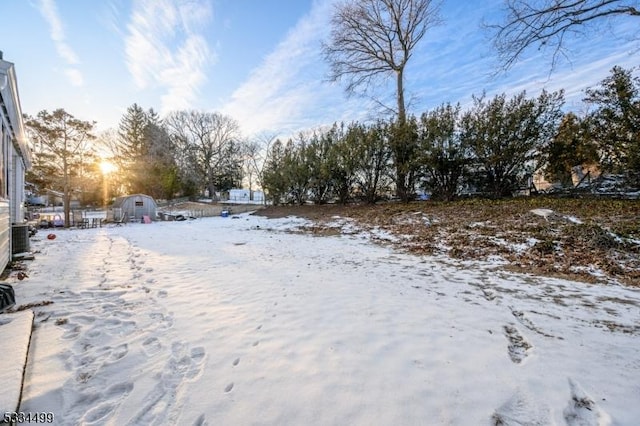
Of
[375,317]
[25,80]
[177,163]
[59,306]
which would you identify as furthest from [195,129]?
[375,317]

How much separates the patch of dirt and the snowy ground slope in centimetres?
94

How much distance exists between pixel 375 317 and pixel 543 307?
202cm

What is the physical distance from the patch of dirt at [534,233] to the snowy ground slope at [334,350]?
0.94 m

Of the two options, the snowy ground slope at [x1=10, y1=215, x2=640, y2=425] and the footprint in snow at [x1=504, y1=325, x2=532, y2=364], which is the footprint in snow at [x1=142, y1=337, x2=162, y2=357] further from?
the footprint in snow at [x1=504, y1=325, x2=532, y2=364]

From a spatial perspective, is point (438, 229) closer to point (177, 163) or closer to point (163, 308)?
point (163, 308)

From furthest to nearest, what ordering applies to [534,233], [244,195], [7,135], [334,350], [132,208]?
[244,195], [132,208], [534,233], [7,135], [334,350]

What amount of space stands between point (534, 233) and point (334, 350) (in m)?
6.38

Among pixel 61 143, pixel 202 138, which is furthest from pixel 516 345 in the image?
pixel 202 138

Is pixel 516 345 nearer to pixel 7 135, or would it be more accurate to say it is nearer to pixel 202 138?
pixel 7 135

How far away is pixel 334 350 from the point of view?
2324 millimetres

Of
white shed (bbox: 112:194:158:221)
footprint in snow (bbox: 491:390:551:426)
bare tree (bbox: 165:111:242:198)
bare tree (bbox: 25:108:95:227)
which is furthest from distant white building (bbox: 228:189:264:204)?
footprint in snow (bbox: 491:390:551:426)

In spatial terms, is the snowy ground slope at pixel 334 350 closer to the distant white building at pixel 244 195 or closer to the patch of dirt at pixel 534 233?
the patch of dirt at pixel 534 233

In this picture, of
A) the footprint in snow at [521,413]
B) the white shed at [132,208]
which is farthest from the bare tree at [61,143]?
the footprint in snow at [521,413]

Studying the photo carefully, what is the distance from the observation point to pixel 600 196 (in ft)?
29.4
